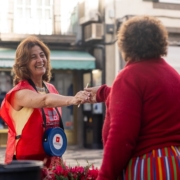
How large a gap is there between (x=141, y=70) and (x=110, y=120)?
0.35m

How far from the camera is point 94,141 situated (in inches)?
642

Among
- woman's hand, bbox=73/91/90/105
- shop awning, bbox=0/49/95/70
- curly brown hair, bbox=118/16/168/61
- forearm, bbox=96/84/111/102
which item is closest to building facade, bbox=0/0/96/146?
shop awning, bbox=0/49/95/70

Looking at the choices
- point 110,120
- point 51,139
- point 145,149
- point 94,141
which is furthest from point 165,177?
point 94,141

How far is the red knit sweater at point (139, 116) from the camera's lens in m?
3.10

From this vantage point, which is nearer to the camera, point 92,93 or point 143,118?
point 143,118

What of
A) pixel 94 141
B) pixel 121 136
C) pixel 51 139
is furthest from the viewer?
pixel 94 141

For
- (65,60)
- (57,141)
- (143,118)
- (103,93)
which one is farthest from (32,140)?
(65,60)

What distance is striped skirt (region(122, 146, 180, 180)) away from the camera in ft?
10.2

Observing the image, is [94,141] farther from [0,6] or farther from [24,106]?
[24,106]

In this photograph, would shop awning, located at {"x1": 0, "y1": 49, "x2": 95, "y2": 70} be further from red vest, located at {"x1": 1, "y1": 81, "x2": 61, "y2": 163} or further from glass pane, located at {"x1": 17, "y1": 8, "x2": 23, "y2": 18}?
red vest, located at {"x1": 1, "y1": 81, "x2": 61, "y2": 163}

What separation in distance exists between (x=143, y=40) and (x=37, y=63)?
1659 mm

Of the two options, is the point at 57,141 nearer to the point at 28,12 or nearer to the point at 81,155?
the point at 81,155

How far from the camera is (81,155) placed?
14398mm

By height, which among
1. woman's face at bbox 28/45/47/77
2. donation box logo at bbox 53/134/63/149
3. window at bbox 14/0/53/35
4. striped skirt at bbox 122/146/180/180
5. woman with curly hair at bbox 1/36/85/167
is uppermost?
window at bbox 14/0/53/35
